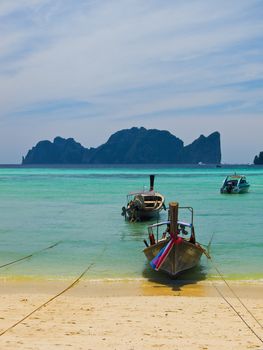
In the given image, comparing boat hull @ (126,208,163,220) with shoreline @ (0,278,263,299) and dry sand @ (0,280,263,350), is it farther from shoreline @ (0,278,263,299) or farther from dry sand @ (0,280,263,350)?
dry sand @ (0,280,263,350)

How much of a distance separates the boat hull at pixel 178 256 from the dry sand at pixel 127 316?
27.4 inches

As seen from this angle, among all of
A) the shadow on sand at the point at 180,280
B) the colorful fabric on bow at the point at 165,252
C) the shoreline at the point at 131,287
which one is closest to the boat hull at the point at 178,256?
the colorful fabric on bow at the point at 165,252

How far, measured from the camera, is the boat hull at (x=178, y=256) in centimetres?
1708

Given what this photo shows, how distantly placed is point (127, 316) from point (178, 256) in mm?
5104

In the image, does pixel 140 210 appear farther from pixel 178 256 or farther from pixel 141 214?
pixel 178 256

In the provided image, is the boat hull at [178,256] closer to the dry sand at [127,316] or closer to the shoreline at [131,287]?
the shoreline at [131,287]

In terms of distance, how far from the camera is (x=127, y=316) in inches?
491

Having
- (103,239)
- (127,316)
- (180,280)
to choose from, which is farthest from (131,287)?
(103,239)

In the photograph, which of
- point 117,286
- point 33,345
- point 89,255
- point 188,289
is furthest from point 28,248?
point 33,345

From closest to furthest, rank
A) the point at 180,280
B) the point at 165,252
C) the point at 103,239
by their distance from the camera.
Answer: the point at 165,252 → the point at 180,280 → the point at 103,239

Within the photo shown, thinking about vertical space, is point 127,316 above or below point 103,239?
above

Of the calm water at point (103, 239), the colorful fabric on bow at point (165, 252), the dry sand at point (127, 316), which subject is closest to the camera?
the dry sand at point (127, 316)

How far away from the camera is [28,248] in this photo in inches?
983

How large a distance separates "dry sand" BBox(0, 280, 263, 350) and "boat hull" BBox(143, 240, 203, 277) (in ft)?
2.29
